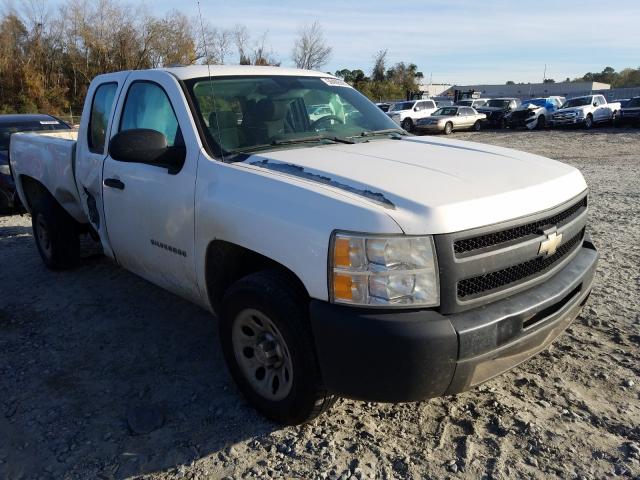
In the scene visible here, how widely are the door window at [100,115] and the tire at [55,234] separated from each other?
1208mm

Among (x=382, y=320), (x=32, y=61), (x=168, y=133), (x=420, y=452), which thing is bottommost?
(x=420, y=452)

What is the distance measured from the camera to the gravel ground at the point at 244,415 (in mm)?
2615

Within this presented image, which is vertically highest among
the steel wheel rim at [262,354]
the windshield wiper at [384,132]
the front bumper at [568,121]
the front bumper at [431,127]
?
the windshield wiper at [384,132]

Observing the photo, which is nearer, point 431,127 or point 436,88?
point 431,127

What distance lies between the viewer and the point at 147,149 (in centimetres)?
316

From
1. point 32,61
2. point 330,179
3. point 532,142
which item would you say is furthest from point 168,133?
point 32,61

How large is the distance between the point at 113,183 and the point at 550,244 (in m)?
2.93

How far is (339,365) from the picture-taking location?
237 cm

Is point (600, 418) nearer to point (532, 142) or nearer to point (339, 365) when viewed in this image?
point (339, 365)

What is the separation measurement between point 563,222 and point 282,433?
74.5 inches

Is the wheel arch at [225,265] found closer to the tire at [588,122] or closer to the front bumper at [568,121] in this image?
the front bumper at [568,121]

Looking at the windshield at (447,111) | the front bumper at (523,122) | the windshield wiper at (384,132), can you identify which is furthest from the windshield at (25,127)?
the front bumper at (523,122)

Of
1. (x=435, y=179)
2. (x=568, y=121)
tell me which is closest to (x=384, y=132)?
(x=435, y=179)

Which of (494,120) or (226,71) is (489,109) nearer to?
(494,120)
